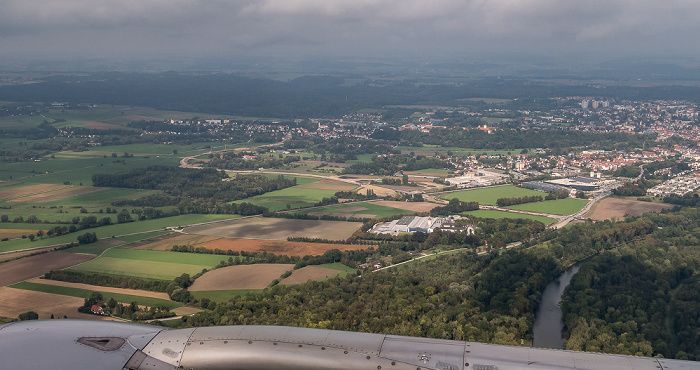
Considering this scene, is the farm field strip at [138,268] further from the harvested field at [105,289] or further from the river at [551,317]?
the river at [551,317]

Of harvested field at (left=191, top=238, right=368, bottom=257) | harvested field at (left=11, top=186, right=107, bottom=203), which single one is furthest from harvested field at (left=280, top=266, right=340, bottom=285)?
harvested field at (left=11, top=186, right=107, bottom=203)

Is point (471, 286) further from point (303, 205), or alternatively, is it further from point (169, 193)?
point (169, 193)

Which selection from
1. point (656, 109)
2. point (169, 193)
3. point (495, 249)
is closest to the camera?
point (495, 249)

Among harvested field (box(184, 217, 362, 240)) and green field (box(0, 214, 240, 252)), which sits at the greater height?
green field (box(0, 214, 240, 252))

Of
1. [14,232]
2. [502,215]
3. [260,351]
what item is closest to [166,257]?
[14,232]

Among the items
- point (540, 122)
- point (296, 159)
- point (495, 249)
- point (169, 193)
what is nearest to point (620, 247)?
point (495, 249)

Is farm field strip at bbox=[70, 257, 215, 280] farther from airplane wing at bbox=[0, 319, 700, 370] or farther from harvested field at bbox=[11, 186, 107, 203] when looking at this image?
airplane wing at bbox=[0, 319, 700, 370]
